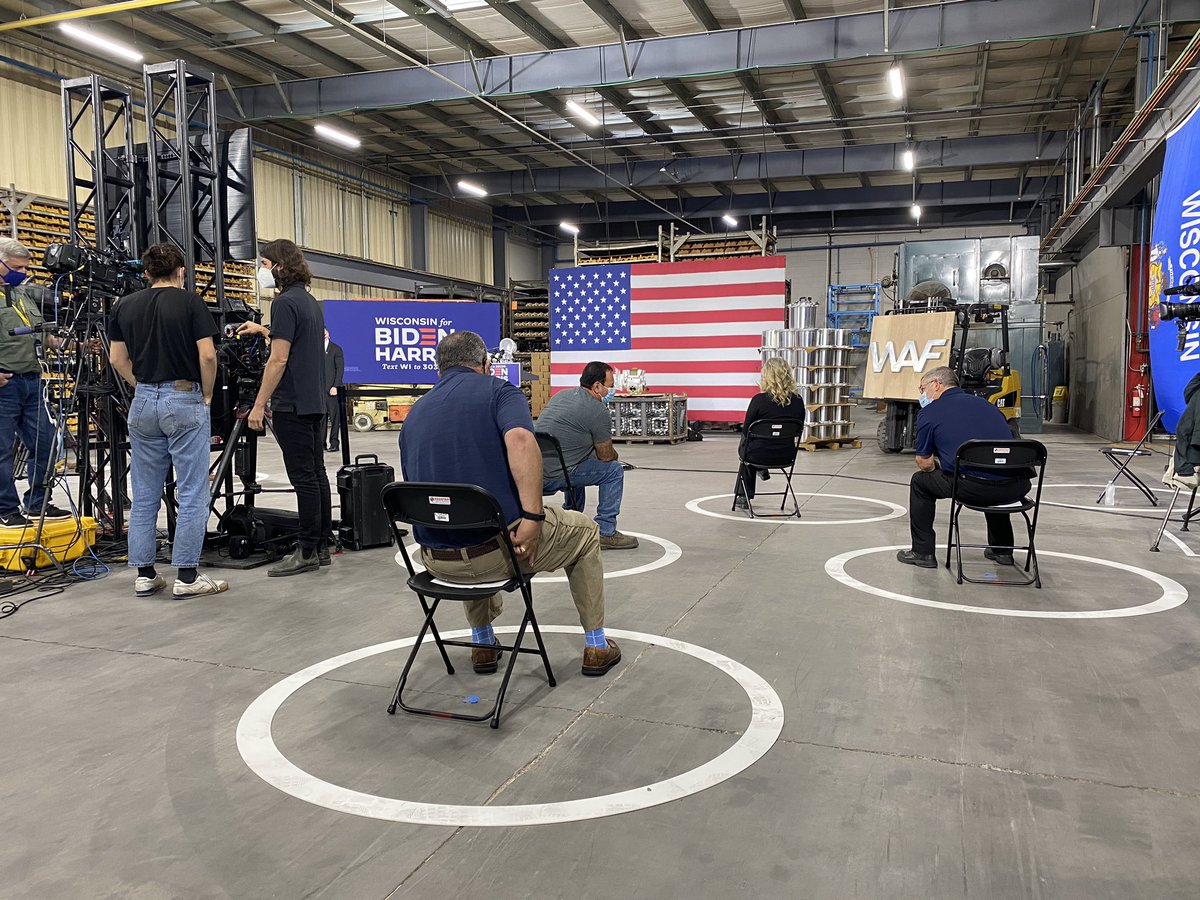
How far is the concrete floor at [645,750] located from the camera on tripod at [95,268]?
1752 mm

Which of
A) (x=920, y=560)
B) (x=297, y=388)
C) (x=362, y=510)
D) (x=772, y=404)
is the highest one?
(x=297, y=388)

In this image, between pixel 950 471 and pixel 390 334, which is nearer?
pixel 950 471

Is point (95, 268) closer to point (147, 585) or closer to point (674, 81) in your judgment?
point (147, 585)

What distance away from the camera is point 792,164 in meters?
19.3

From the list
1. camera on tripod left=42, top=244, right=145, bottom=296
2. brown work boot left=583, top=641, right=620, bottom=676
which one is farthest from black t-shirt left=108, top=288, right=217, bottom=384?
brown work boot left=583, top=641, right=620, bottom=676

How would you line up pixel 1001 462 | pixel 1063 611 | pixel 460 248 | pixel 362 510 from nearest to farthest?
pixel 1063 611 < pixel 1001 462 < pixel 362 510 < pixel 460 248

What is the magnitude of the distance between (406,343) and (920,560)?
13.0 m

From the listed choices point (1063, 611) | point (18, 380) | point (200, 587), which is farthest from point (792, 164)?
point (200, 587)

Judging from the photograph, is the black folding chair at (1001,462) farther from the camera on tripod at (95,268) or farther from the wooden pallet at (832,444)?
the wooden pallet at (832,444)

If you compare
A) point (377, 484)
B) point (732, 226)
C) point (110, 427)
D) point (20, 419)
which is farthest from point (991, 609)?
point (732, 226)

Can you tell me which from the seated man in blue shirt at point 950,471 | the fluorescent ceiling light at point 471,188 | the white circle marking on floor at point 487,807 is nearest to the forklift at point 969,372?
the seated man in blue shirt at point 950,471

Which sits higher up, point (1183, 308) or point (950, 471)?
point (1183, 308)

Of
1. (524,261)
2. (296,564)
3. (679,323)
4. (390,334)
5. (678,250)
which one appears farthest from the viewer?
(524,261)

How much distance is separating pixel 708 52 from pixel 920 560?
9948 millimetres
